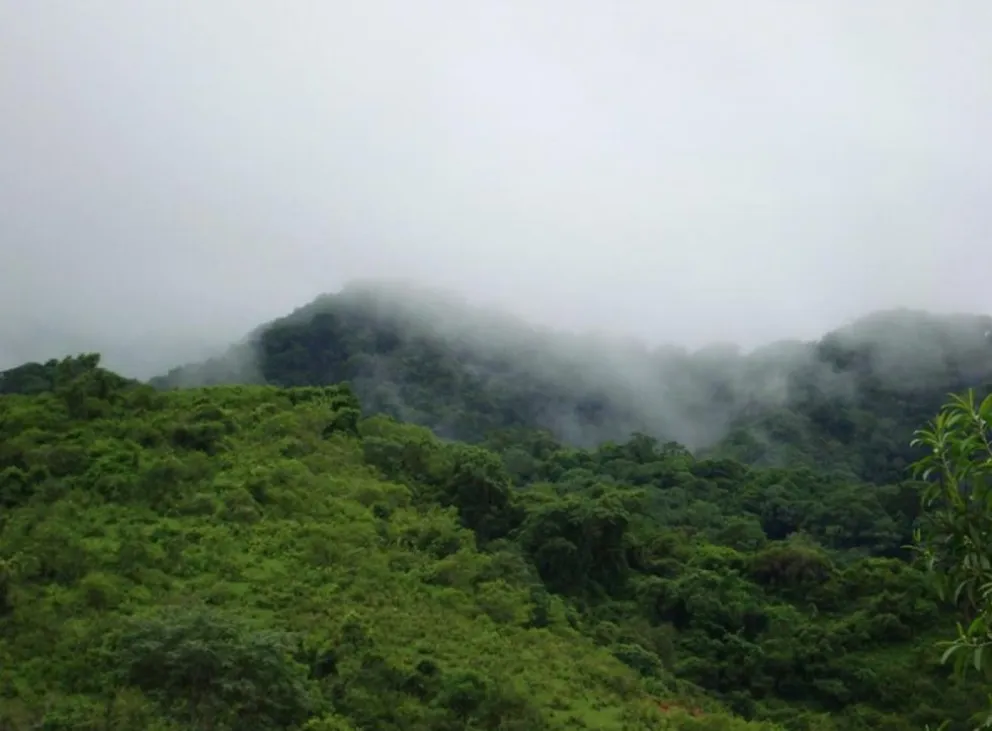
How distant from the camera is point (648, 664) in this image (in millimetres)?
23875

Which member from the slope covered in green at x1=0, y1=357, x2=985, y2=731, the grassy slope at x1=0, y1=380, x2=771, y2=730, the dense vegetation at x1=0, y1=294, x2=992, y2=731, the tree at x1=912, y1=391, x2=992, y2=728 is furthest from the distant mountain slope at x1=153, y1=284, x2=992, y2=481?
the tree at x1=912, y1=391, x2=992, y2=728

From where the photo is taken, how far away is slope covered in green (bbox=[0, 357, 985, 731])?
50.3 feet

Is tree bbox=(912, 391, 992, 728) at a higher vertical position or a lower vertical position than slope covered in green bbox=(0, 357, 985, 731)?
higher

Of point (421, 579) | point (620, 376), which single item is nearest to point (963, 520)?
point (421, 579)

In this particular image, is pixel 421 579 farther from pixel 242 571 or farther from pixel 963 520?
pixel 963 520

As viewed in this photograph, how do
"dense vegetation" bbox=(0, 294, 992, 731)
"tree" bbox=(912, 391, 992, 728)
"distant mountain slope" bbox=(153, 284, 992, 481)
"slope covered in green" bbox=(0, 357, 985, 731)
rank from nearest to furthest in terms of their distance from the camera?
1. "tree" bbox=(912, 391, 992, 728)
2. "dense vegetation" bbox=(0, 294, 992, 731)
3. "slope covered in green" bbox=(0, 357, 985, 731)
4. "distant mountain slope" bbox=(153, 284, 992, 481)

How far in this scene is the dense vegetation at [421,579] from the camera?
15.0 m

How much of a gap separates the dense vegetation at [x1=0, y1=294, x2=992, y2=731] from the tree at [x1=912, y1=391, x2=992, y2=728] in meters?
0.02

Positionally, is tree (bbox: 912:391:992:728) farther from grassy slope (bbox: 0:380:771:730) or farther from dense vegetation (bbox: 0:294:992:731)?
grassy slope (bbox: 0:380:771:730)

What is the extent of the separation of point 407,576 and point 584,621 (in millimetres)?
6218

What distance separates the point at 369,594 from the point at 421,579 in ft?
7.16

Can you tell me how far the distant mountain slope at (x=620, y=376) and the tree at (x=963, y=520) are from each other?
171 feet

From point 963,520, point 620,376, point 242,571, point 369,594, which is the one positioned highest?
point 963,520

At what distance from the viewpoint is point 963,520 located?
4445mm
